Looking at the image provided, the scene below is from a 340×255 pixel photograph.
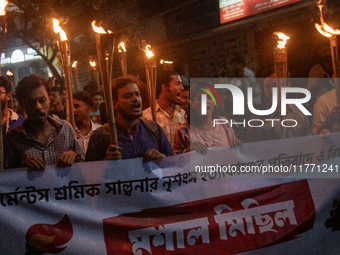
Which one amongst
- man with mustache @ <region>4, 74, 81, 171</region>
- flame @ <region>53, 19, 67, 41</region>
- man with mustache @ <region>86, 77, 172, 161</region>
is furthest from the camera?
flame @ <region>53, 19, 67, 41</region>

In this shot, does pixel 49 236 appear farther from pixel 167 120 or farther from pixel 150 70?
pixel 167 120

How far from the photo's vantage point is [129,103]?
297 cm

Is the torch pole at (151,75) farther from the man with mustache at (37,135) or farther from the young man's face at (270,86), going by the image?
the young man's face at (270,86)

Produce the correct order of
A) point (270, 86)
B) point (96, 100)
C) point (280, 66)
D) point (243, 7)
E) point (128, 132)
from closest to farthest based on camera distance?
point (128, 132), point (280, 66), point (270, 86), point (96, 100), point (243, 7)

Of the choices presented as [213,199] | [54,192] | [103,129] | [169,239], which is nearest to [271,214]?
[213,199]

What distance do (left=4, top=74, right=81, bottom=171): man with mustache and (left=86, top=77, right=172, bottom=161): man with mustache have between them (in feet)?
0.66

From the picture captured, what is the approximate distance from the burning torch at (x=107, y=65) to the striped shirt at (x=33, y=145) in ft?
1.31

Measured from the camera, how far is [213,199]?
282 centimetres

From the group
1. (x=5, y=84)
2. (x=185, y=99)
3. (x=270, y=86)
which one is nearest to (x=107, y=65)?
(x=185, y=99)

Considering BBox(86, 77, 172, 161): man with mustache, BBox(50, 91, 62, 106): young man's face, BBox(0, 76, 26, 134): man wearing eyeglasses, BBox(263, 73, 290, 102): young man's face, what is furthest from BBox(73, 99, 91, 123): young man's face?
BBox(263, 73, 290, 102): young man's face

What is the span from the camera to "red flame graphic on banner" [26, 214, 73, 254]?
237 centimetres

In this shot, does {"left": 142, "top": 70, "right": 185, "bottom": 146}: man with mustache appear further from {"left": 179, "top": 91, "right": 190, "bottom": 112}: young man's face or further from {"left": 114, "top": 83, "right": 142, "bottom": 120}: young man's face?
{"left": 114, "top": 83, "right": 142, "bottom": 120}: young man's face

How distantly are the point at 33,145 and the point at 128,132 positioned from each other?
2.46ft

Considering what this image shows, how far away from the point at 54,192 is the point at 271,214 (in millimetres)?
1742
